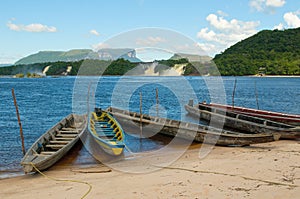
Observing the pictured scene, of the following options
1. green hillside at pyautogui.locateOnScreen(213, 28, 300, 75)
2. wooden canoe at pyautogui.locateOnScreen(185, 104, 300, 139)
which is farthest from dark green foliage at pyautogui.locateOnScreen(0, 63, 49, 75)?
wooden canoe at pyautogui.locateOnScreen(185, 104, 300, 139)

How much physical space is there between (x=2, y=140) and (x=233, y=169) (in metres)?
13.6

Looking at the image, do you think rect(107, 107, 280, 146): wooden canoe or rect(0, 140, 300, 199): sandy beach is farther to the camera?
rect(107, 107, 280, 146): wooden canoe

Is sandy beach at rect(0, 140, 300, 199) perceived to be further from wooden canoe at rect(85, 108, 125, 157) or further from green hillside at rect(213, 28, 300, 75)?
green hillside at rect(213, 28, 300, 75)

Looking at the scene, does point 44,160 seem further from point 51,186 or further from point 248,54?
point 248,54

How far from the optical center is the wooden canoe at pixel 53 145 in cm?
1062

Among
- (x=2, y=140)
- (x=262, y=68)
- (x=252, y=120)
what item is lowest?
(x=2, y=140)

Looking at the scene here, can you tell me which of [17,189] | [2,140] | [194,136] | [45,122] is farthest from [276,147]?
[45,122]

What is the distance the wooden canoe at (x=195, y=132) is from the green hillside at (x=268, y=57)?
334 feet

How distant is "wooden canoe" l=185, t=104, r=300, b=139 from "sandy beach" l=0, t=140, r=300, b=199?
1.94 meters

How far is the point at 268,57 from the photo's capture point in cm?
12469

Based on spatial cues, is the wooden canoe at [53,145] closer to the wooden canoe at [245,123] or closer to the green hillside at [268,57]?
the wooden canoe at [245,123]

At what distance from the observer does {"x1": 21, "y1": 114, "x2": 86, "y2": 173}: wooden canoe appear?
10.6 meters

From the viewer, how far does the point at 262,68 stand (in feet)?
395

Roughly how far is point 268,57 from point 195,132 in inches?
4714
